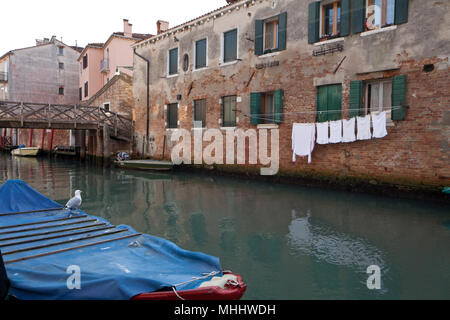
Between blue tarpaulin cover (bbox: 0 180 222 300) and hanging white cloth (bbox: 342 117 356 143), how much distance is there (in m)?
7.69

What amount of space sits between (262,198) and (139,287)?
7276 mm

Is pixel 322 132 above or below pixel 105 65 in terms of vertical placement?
below

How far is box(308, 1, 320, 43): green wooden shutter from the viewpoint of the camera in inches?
454

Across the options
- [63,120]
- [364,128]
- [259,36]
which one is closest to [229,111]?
[259,36]

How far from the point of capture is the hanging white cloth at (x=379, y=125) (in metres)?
9.73

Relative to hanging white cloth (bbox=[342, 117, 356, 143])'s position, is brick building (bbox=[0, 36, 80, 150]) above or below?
above

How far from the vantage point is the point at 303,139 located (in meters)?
11.6

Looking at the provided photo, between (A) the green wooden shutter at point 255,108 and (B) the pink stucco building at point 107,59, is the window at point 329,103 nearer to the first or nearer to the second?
(A) the green wooden shutter at point 255,108

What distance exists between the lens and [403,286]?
4.19 m

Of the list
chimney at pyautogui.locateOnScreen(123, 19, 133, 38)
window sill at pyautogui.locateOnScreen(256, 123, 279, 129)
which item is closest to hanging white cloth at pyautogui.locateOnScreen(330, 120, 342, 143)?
window sill at pyautogui.locateOnScreen(256, 123, 279, 129)

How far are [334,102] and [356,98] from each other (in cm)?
81

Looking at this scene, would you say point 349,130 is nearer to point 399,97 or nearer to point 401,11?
point 399,97

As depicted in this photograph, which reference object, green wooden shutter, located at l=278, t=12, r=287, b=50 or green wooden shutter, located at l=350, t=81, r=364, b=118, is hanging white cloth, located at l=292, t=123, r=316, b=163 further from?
green wooden shutter, located at l=278, t=12, r=287, b=50
